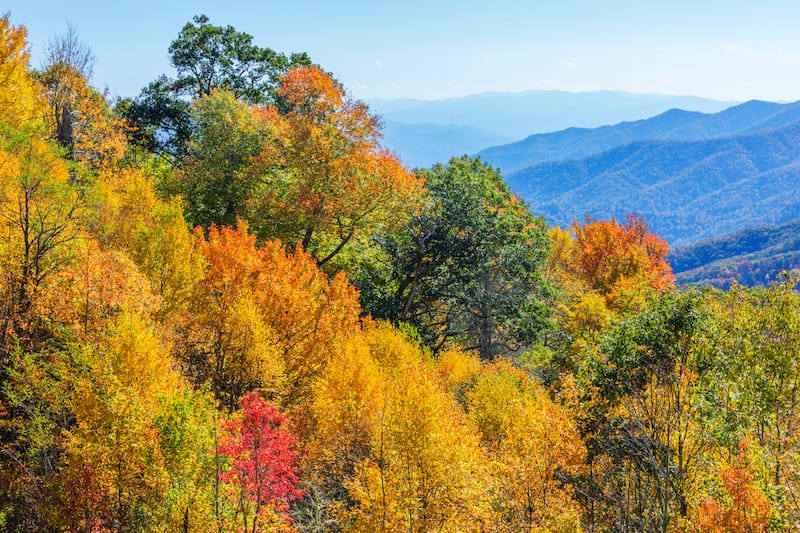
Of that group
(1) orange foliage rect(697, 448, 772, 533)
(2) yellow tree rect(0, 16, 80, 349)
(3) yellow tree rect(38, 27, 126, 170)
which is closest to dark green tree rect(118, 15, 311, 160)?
(3) yellow tree rect(38, 27, 126, 170)

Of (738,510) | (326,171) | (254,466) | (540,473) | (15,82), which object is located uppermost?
(15,82)

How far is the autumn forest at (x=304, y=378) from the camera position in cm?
1575

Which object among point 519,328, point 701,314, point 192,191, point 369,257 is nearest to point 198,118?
point 192,191

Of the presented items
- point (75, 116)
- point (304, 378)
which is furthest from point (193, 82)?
point (304, 378)

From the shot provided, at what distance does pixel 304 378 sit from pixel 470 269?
2092cm

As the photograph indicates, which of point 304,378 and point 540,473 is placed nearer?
point 540,473

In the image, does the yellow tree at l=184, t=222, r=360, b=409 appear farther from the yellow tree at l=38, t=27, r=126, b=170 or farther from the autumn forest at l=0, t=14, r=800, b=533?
the yellow tree at l=38, t=27, r=126, b=170

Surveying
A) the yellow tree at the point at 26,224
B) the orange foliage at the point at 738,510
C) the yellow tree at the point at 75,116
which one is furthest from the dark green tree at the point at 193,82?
the orange foliage at the point at 738,510

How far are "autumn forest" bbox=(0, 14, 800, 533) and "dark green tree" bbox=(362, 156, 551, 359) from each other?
602 mm

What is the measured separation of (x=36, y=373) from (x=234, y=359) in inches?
319

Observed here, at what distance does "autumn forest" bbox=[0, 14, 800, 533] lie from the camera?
620 inches

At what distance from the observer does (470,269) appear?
Result: 45000mm

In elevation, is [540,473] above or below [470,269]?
below

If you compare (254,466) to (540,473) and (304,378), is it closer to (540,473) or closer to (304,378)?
(540,473)
